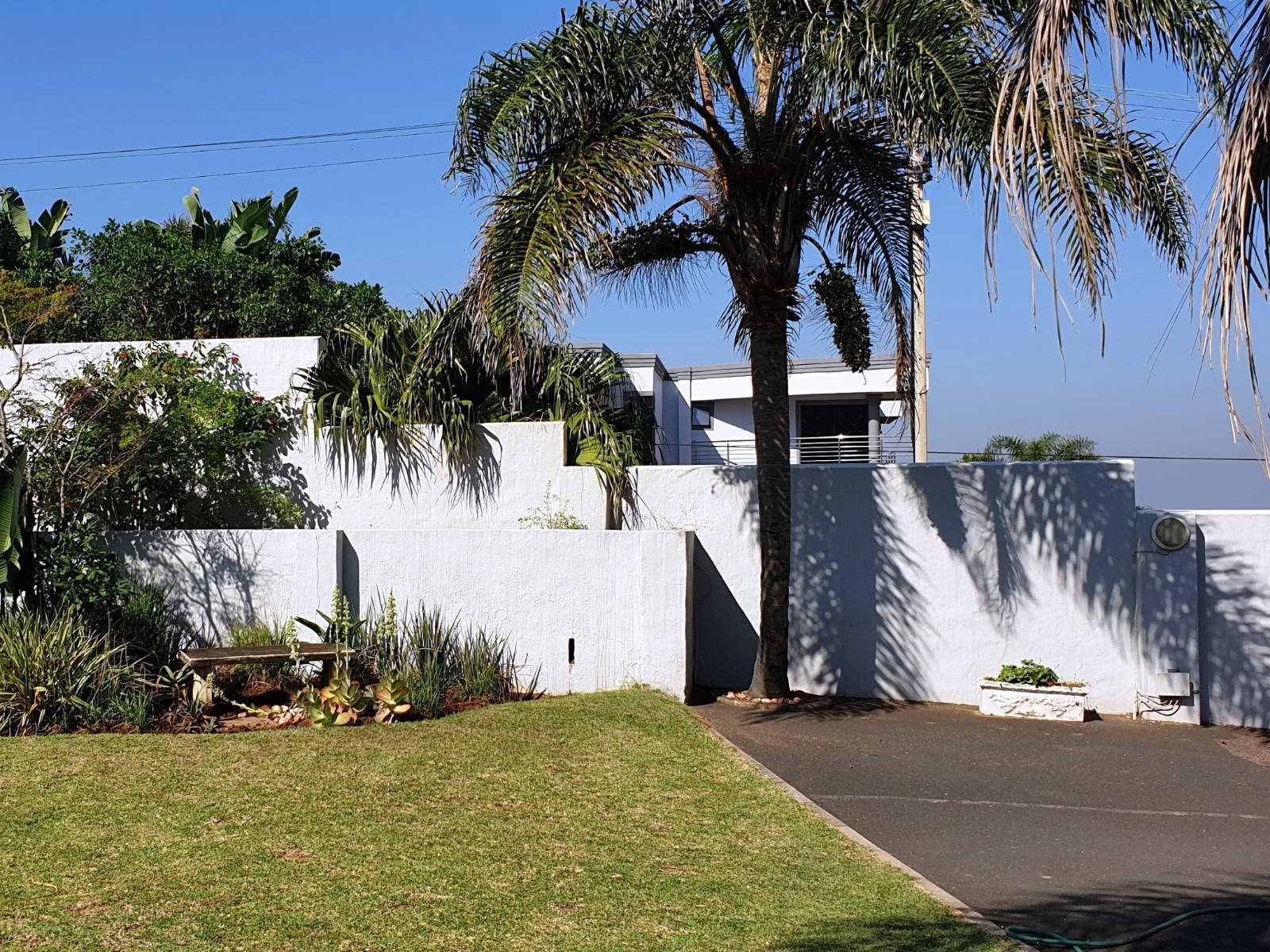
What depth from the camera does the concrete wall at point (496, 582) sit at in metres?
11.6

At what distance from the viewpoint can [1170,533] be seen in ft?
38.0

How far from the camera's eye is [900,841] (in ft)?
24.3

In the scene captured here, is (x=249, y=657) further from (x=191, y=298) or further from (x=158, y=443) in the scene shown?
(x=191, y=298)

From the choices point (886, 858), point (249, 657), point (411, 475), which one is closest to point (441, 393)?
point (411, 475)

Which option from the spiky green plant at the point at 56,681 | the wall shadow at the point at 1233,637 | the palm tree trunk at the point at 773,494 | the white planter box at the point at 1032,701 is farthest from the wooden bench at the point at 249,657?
the wall shadow at the point at 1233,637

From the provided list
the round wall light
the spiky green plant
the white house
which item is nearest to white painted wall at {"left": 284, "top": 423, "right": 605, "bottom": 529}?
the spiky green plant

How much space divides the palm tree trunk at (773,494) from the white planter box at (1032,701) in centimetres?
212

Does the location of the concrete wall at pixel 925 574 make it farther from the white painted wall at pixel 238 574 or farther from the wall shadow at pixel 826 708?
the white painted wall at pixel 238 574

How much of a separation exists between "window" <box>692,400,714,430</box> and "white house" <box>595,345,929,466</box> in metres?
0.02

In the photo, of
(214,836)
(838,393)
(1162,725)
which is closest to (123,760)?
(214,836)

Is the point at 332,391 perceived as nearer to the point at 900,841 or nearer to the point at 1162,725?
the point at 900,841

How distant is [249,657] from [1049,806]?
273 inches

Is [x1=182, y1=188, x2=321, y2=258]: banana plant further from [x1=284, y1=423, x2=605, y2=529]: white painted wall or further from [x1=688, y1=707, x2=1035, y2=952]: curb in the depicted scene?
[x1=688, y1=707, x2=1035, y2=952]: curb

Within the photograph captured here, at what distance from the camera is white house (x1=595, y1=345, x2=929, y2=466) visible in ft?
86.0
